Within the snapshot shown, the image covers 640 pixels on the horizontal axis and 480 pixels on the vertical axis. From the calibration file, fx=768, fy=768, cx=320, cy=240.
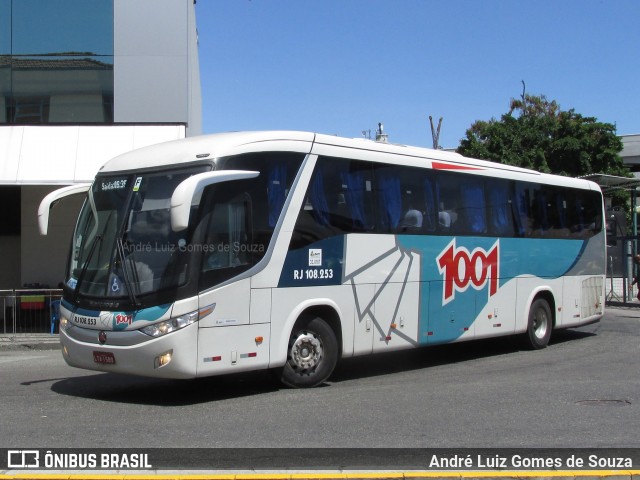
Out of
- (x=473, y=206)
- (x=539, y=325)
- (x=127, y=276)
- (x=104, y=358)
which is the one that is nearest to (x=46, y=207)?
(x=127, y=276)

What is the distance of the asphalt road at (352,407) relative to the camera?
24.3 ft

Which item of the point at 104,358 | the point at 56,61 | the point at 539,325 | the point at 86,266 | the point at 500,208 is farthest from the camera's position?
the point at 56,61

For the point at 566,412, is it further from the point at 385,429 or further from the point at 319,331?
the point at 319,331

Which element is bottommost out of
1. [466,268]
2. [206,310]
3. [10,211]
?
[206,310]

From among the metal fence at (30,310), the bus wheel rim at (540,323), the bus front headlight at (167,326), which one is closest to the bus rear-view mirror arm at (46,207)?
the bus front headlight at (167,326)

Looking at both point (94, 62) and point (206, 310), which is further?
point (94, 62)

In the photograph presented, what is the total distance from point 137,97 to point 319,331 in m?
11.5

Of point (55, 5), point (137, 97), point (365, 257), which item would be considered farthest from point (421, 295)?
point (55, 5)

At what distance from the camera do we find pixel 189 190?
8258 mm

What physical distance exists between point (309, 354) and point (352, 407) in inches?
56.7

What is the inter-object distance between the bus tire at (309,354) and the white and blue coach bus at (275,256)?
2cm

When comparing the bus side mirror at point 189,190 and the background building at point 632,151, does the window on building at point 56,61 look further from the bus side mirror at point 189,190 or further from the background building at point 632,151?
the background building at point 632,151

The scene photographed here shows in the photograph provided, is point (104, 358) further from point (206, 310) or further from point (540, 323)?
point (540, 323)

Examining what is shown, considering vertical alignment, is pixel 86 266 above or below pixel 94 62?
below
